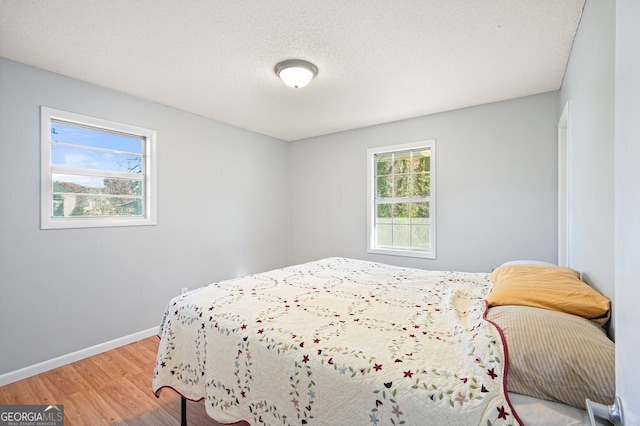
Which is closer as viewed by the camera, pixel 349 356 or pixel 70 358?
pixel 349 356

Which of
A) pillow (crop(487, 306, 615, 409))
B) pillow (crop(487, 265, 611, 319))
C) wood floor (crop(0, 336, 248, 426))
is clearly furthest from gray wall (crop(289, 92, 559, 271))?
wood floor (crop(0, 336, 248, 426))

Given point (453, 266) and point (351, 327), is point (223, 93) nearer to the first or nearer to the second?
point (351, 327)

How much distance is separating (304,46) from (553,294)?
2.07m

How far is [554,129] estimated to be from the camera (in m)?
2.84

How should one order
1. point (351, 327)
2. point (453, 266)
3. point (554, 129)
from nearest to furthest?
point (351, 327) < point (554, 129) < point (453, 266)

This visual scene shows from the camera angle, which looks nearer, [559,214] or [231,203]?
[559,214]

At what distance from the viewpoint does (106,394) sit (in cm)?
208

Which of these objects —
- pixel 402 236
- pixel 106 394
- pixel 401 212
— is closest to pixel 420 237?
pixel 402 236

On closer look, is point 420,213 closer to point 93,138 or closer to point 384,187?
point 384,187

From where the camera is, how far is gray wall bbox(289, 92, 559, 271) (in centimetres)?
289

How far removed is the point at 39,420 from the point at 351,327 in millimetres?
2073

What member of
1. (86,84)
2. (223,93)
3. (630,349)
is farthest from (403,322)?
(86,84)

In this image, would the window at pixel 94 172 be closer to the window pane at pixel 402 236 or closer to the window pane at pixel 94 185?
the window pane at pixel 94 185

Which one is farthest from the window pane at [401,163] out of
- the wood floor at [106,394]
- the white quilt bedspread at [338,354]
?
the wood floor at [106,394]
